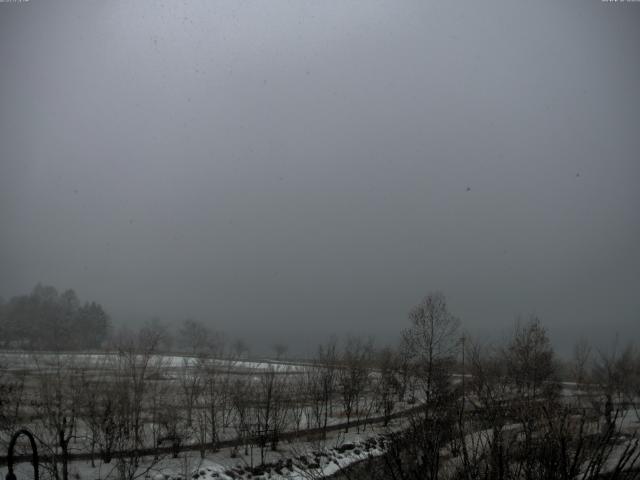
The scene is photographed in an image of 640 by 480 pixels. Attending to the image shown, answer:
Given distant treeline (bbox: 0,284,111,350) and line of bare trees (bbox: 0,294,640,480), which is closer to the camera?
line of bare trees (bbox: 0,294,640,480)

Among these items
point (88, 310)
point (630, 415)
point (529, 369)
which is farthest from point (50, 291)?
point (630, 415)

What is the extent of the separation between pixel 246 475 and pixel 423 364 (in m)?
20.3

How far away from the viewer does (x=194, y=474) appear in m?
23.0

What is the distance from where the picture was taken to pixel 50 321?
91.0 metres

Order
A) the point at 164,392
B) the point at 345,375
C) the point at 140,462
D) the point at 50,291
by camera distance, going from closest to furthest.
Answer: the point at 140,462, the point at 164,392, the point at 345,375, the point at 50,291

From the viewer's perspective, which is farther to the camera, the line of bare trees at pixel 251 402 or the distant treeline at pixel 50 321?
the distant treeline at pixel 50 321

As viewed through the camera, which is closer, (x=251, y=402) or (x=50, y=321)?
(x=251, y=402)

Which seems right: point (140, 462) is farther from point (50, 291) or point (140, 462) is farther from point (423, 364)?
point (50, 291)

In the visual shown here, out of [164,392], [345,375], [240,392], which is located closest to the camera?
[240,392]

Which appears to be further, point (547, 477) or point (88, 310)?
point (88, 310)

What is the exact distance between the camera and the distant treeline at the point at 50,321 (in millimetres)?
80625

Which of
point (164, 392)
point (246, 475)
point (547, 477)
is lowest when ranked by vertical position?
point (246, 475)

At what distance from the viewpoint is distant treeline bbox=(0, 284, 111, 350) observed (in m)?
80.6

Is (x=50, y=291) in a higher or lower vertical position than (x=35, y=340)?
higher
